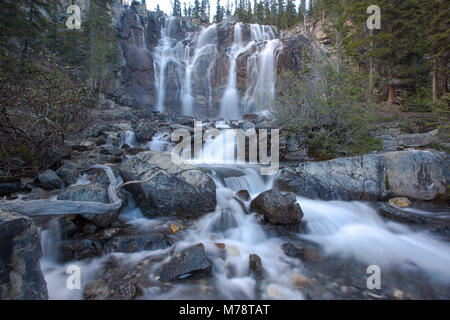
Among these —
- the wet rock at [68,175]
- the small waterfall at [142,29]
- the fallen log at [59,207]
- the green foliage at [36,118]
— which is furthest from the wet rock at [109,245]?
the small waterfall at [142,29]


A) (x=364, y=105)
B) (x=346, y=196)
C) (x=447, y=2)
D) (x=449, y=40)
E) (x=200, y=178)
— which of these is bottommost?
(x=346, y=196)

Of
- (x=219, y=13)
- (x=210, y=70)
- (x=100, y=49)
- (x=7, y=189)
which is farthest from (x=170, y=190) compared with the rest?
(x=219, y=13)

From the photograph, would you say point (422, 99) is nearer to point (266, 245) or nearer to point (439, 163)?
point (439, 163)

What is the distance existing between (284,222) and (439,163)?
4.97 m

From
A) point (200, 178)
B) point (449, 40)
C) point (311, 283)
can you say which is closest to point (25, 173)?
point (200, 178)

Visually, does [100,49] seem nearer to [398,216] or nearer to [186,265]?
[186,265]

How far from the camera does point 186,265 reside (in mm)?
3213

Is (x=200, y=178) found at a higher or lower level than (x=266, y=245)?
higher

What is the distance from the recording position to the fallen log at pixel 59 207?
3.17m

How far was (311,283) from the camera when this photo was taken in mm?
3152

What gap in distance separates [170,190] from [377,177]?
5830 mm

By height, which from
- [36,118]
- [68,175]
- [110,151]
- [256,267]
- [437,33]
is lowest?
[256,267]

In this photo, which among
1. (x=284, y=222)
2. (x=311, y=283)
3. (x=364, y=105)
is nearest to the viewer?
(x=311, y=283)

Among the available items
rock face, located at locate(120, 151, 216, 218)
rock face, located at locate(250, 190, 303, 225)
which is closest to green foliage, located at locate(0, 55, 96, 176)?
rock face, located at locate(120, 151, 216, 218)
